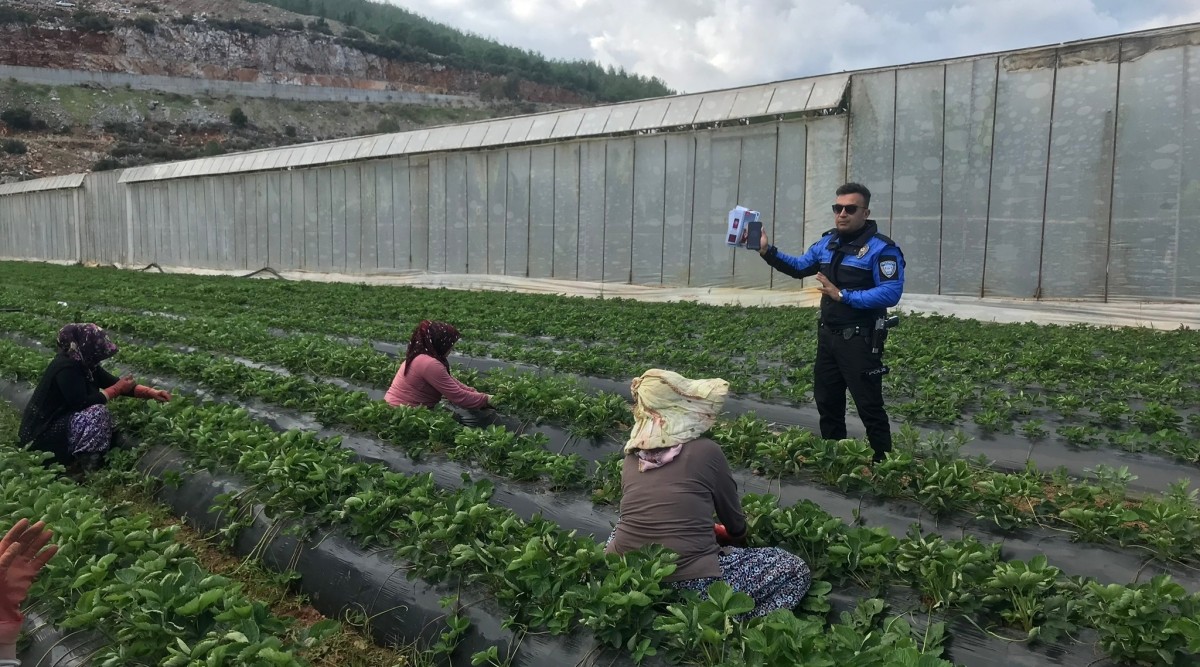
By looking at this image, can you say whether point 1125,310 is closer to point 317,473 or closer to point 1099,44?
point 1099,44

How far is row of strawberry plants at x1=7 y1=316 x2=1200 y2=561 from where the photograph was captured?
11.5ft

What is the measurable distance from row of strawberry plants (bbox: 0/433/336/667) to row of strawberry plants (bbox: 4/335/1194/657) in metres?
0.90

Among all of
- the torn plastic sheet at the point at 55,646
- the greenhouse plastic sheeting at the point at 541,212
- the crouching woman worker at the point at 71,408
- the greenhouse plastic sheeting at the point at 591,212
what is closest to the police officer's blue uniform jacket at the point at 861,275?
the torn plastic sheet at the point at 55,646

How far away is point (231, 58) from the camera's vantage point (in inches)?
3196

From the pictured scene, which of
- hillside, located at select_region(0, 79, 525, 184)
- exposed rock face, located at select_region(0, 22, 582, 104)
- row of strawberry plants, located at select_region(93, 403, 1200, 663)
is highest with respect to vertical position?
exposed rock face, located at select_region(0, 22, 582, 104)

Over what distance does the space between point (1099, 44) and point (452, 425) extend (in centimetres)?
1302

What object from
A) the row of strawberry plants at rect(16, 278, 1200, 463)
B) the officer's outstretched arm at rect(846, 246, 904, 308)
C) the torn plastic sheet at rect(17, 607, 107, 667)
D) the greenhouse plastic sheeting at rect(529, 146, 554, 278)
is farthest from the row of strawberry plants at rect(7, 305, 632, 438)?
the greenhouse plastic sheeting at rect(529, 146, 554, 278)

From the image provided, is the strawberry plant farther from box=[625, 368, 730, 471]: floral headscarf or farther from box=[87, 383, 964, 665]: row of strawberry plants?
box=[625, 368, 730, 471]: floral headscarf

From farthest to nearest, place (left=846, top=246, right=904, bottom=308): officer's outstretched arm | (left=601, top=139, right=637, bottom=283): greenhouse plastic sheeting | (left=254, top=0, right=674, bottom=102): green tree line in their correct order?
(left=254, top=0, right=674, bottom=102): green tree line < (left=601, top=139, right=637, bottom=283): greenhouse plastic sheeting < (left=846, top=246, right=904, bottom=308): officer's outstretched arm

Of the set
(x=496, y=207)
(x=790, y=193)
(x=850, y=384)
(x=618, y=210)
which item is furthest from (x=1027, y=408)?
(x=496, y=207)

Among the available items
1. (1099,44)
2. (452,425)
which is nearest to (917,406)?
(452,425)

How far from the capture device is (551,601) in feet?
9.80

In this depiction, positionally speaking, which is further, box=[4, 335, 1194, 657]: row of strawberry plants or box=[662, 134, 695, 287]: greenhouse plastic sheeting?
box=[662, 134, 695, 287]: greenhouse plastic sheeting

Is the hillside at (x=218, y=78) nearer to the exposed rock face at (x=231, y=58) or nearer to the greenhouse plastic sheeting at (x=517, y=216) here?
the exposed rock face at (x=231, y=58)
